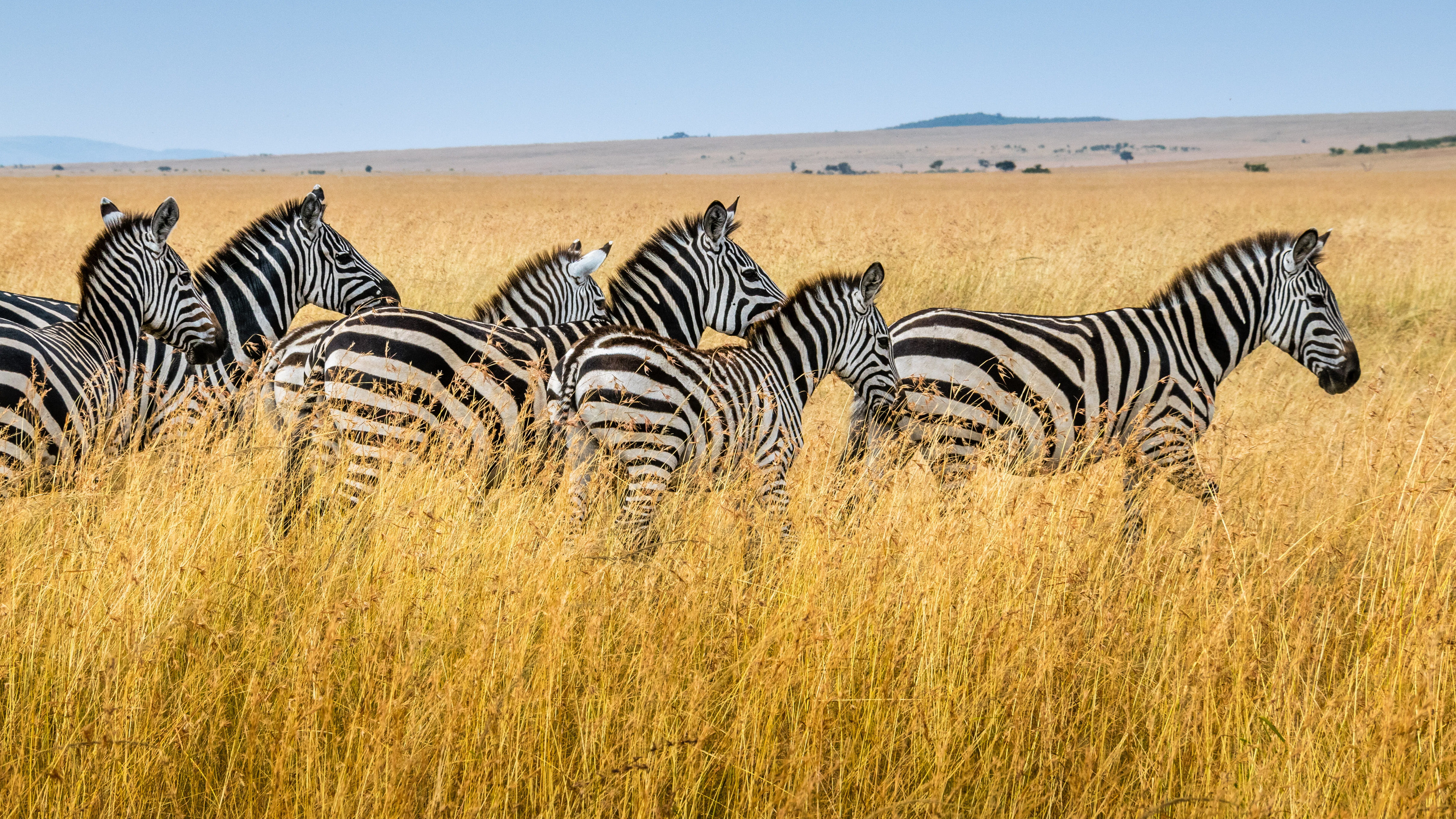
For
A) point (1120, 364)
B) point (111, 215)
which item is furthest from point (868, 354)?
point (111, 215)

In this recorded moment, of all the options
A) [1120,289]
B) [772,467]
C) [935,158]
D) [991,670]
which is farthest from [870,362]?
[935,158]

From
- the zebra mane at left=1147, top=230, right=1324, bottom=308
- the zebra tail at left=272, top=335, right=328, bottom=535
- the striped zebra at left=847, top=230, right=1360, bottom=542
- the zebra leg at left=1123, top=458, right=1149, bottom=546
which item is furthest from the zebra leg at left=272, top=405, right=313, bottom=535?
the zebra mane at left=1147, top=230, right=1324, bottom=308

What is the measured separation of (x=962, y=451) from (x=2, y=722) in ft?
13.5

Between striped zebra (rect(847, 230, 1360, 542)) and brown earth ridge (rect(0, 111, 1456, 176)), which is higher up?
brown earth ridge (rect(0, 111, 1456, 176))

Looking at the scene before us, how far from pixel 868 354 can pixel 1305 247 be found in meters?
2.53

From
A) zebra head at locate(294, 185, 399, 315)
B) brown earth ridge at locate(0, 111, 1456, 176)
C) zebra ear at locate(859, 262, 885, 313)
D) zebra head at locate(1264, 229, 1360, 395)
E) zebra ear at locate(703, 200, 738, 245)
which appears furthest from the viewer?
brown earth ridge at locate(0, 111, 1456, 176)

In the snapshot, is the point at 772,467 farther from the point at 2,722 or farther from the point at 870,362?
the point at 2,722

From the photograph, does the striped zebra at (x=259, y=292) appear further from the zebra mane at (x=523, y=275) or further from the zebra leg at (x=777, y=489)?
the zebra leg at (x=777, y=489)

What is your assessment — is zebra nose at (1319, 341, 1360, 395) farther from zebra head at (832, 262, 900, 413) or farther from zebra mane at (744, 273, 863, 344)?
zebra mane at (744, 273, 863, 344)

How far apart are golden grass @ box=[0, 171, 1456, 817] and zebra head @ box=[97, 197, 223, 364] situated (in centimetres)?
61

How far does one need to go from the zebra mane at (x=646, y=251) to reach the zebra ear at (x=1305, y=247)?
3207mm

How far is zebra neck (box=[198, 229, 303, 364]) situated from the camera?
238 inches

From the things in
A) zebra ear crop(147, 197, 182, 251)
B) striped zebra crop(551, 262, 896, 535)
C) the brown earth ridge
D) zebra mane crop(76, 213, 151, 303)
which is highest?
the brown earth ridge

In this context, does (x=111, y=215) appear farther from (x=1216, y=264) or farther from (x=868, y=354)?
(x=1216, y=264)
